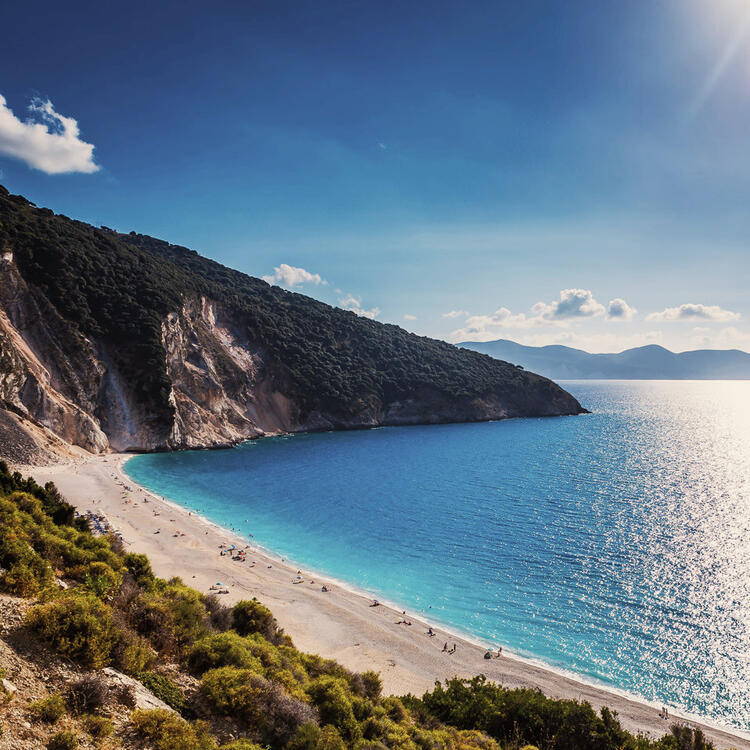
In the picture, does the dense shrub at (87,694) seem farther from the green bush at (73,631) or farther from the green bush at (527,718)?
the green bush at (527,718)

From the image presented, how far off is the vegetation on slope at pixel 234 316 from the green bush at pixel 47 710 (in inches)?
2548

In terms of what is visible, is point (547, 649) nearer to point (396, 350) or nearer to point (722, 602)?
point (722, 602)

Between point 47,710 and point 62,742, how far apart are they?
0.62 meters

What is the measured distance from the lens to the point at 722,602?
2495 cm

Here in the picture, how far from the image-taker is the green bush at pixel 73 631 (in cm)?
763

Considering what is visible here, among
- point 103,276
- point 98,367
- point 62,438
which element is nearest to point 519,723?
point 62,438

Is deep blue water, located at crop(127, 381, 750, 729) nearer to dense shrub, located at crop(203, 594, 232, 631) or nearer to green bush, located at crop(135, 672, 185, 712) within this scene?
dense shrub, located at crop(203, 594, 232, 631)

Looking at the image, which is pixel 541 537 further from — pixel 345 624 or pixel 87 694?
pixel 87 694

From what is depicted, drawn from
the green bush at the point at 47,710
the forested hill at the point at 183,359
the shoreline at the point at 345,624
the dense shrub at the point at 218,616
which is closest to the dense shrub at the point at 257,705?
the green bush at the point at 47,710

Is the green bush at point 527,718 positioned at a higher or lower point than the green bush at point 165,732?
lower

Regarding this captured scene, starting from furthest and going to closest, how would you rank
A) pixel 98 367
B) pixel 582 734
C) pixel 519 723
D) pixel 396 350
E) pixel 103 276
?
pixel 396 350 → pixel 103 276 → pixel 98 367 → pixel 519 723 → pixel 582 734

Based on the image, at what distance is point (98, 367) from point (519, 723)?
65933 mm

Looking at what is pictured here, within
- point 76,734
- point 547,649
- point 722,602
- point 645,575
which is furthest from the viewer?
point 645,575

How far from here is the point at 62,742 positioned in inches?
224
